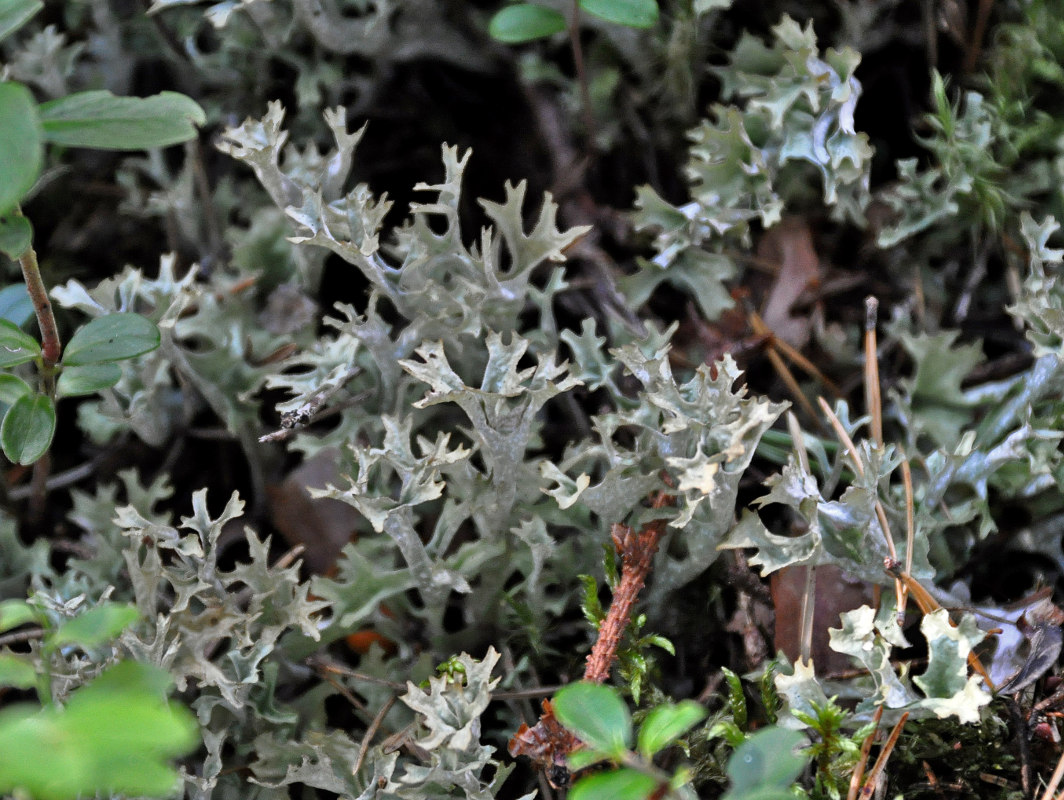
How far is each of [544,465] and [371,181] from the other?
112cm

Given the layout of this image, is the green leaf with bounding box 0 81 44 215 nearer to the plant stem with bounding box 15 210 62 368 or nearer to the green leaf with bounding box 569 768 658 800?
the plant stem with bounding box 15 210 62 368

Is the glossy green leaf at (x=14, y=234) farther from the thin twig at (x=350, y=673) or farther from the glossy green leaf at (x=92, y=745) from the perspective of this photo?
the thin twig at (x=350, y=673)

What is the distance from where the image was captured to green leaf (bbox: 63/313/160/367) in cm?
151

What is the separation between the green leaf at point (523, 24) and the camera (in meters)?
1.94

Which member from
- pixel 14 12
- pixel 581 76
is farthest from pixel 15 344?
pixel 581 76

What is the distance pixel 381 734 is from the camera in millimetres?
1696

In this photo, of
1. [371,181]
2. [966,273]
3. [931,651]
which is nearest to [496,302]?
[371,181]

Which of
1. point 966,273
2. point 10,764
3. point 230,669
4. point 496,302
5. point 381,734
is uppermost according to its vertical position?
point 10,764

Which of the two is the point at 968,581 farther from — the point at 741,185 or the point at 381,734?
the point at 381,734

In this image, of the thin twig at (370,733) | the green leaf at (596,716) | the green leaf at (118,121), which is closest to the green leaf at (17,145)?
the green leaf at (118,121)

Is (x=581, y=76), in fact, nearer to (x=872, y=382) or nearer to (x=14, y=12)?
(x=872, y=382)

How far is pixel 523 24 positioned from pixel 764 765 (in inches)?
59.0

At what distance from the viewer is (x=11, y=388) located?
1.48m

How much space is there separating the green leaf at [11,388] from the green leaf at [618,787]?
1.06 m
